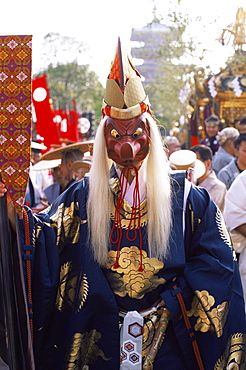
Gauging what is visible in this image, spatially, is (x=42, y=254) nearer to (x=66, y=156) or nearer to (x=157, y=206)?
(x=157, y=206)

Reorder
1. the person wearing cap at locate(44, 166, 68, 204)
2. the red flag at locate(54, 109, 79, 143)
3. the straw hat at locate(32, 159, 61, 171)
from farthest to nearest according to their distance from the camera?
the red flag at locate(54, 109, 79, 143) < the straw hat at locate(32, 159, 61, 171) < the person wearing cap at locate(44, 166, 68, 204)

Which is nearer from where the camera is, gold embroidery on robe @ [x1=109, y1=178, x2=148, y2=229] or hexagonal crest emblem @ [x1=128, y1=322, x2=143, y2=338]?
hexagonal crest emblem @ [x1=128, y1=322, x2=143, y2=338]

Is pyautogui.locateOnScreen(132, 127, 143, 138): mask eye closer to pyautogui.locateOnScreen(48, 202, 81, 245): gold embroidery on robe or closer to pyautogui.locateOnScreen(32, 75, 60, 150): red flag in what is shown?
pyautogui.locateOnScreen(48, 202, 81, 245): gold embroidery on robe

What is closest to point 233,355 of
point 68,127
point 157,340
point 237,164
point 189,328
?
point 189,328

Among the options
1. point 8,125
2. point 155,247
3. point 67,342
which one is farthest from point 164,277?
point 8,125

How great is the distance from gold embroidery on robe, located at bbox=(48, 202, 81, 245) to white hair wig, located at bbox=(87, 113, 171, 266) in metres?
0.11

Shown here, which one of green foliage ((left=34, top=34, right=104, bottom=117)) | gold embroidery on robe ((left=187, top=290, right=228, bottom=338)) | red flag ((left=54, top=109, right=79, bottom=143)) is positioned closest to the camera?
gold embroidery on robe ((left=187, top=290, right=228, bottom=338))

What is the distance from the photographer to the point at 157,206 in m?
2.63

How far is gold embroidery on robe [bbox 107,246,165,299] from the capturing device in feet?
8.45

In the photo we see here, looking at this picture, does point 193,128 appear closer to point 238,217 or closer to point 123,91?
point 238,217

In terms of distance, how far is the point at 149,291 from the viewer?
2.59 m

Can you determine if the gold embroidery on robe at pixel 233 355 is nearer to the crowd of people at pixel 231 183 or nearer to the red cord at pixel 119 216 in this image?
the red cord at pixel 119 216

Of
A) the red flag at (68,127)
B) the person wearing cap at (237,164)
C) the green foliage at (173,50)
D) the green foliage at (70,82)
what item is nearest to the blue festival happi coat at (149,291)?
the person wearing cap at (237,164)

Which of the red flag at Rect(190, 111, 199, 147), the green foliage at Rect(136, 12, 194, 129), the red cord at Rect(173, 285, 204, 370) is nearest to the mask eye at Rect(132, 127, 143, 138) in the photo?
the red cord at Rect(173, 285, 204, 370)
